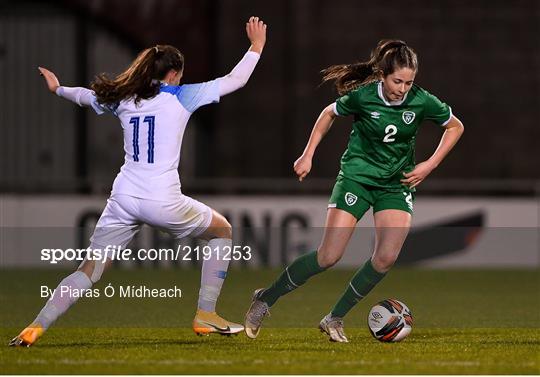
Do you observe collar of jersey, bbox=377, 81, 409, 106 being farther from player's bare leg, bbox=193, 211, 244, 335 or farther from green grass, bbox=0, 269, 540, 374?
green grass, bbox=0, 269, 540, 374

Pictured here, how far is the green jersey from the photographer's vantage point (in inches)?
321

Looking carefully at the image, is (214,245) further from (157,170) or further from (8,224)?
(8,224)

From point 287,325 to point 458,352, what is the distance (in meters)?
2.10

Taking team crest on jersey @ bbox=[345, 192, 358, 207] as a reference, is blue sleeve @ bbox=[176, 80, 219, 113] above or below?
above

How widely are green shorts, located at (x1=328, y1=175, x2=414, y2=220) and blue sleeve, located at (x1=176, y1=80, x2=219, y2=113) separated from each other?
0.99m

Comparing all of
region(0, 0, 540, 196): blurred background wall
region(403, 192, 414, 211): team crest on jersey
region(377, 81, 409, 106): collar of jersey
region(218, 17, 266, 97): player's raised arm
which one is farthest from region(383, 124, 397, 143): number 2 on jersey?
region(0, 0, 540, 196): blurred background wall

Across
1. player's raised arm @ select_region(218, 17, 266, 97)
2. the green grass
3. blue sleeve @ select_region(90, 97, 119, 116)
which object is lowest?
the green grass

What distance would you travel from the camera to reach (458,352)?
304 inches

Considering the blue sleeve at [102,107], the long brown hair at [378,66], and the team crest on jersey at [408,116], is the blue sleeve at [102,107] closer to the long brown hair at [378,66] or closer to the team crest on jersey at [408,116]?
the long brown hair at [378,66]

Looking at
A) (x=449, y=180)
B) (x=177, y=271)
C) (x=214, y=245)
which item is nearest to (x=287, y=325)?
(x=214, y=245)

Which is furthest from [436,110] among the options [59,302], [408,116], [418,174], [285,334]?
[59,302]

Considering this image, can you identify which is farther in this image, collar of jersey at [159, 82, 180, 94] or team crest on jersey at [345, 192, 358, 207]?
team crest on jersey at [345, 192, 358, 207]

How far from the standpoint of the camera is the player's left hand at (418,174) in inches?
317

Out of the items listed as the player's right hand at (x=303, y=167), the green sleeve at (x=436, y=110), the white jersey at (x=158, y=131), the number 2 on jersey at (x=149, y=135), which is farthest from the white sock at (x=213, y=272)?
the green sleeve at (x=436, y=110)
